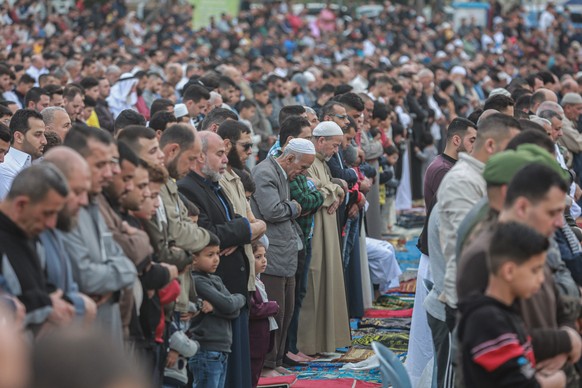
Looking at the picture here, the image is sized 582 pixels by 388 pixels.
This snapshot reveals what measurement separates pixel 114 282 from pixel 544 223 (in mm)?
1822

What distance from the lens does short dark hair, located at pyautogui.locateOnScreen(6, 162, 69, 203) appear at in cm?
415

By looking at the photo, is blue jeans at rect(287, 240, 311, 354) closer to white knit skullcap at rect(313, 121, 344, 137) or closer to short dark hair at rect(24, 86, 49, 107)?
white knit skullcap at rect(313, 121, 344, 137)

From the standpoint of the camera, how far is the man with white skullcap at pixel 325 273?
8727mm

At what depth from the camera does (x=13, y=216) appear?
164 inches

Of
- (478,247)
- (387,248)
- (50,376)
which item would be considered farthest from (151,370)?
(387,248)

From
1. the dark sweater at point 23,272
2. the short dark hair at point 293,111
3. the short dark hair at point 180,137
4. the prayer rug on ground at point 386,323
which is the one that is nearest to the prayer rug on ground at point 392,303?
the prayer rug on ground at point 386,323

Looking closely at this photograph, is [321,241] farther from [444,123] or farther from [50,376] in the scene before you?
[444,123]

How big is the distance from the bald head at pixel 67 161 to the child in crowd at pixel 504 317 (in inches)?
65.3

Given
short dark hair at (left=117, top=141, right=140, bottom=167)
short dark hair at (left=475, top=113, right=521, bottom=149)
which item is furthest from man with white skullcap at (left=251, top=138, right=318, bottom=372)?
short dark hair at (left=117, top=141, right=140, bottom=167)

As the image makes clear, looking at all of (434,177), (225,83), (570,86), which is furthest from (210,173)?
(570,86)

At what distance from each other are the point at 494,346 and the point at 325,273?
479 cm

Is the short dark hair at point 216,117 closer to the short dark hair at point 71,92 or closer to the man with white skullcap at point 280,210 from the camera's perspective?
the man with white skullcap at point 280,210

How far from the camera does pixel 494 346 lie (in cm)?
405

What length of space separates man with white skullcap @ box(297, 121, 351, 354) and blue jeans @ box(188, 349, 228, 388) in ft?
7.72
